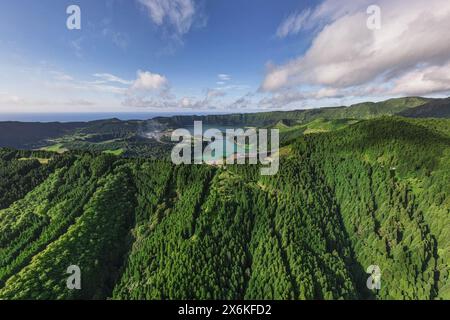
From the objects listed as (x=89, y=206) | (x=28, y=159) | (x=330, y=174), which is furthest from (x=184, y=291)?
(x=28, y=159)

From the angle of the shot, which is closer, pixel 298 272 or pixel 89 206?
pixel 298 272

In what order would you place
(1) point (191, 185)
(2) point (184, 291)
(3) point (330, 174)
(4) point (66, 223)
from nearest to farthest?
1. (2) point (184, 291)
2. (4) point (66, 223)
3. (1) point (191, 185)
4. (3) point (330, 174)

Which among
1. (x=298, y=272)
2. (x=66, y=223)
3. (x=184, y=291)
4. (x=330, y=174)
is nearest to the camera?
(x=184, y=291)

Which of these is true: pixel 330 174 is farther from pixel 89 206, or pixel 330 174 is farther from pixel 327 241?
pixel 89 206

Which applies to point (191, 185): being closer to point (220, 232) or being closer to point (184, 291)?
point (220, 232)

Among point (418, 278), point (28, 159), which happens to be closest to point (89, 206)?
point (28, 159)

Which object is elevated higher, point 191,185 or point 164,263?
point 191,185

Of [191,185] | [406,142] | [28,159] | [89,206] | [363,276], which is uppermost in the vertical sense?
[406,142]
